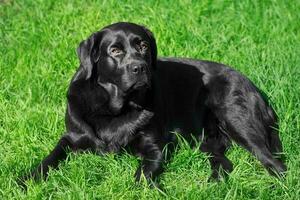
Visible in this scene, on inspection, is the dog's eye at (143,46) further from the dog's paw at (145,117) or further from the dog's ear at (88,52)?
the dog's paw at (145,117)

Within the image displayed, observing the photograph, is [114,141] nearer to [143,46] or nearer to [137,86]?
[137,86]

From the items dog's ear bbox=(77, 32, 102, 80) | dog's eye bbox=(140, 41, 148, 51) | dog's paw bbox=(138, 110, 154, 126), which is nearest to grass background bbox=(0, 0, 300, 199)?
dog's paw bbox=(138, 110, 154, 126)

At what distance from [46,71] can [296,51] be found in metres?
2.24

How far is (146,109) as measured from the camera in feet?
15.5

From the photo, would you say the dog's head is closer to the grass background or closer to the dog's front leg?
the dog's front leg

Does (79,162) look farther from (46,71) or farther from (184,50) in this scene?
(184,50)

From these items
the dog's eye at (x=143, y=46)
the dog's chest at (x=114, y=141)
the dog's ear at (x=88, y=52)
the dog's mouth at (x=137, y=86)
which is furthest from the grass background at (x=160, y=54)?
the dog's eye at (x=143, y=46)

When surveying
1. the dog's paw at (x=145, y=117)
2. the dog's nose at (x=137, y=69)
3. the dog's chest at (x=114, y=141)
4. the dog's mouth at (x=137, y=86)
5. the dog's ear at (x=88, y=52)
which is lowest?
the dog's chest at (x=114, y=141)

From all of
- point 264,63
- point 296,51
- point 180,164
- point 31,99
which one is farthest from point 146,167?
point 296,51

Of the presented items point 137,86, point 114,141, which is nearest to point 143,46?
point 137,86

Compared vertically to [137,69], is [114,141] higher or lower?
lower

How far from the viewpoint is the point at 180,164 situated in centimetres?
455

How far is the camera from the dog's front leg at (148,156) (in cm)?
430

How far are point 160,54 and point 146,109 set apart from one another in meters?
1.33
